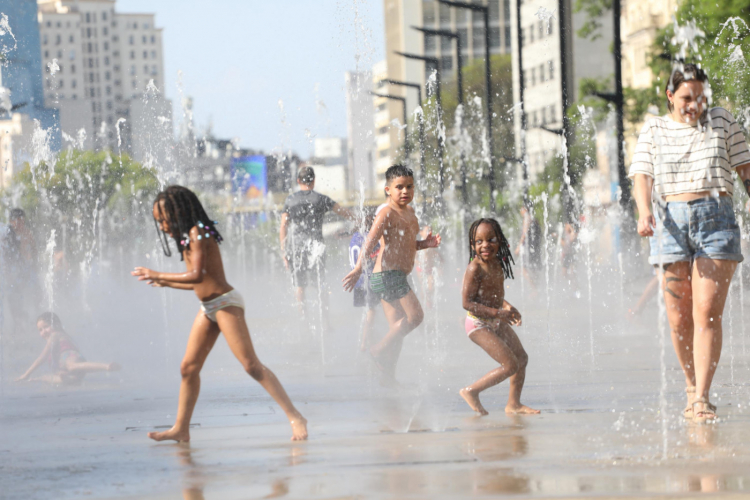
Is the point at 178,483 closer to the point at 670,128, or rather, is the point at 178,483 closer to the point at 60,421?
the point at 60,421

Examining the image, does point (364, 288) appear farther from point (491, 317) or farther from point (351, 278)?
point (491, 317)

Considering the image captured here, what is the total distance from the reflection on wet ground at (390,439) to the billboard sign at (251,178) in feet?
363

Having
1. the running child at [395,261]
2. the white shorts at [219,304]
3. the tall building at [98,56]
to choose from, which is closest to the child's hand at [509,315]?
the running child at [395,261]

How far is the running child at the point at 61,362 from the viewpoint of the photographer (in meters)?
8.51

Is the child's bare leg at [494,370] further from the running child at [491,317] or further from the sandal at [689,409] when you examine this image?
the sandal at [689,409]

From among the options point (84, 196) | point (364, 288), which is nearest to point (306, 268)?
point (364, 288)

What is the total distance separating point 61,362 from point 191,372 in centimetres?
344

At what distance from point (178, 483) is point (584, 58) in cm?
7976

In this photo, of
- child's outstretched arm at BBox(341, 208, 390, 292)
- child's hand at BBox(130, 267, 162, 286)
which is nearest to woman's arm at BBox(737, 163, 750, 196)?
child's outstretched arm at BBox(341, 208, 390, 292)

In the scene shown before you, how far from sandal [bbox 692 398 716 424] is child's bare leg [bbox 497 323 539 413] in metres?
0.88

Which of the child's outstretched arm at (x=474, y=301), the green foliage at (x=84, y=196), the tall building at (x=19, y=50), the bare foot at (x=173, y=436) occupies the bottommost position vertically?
the bare foot at (x=173, y=436)

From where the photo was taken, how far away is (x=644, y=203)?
18.3 ft

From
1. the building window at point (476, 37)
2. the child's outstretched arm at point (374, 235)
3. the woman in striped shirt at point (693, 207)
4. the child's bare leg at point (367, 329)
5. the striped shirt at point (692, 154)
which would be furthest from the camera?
the building window at point (476, 37)

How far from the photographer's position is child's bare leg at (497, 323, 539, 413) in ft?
19.7
